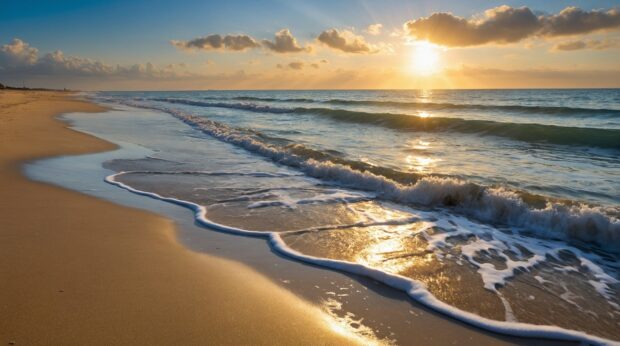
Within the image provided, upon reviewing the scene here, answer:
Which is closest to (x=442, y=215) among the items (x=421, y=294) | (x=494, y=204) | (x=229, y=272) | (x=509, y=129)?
(x=494, y=204)

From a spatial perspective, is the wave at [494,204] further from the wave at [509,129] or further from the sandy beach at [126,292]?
the wave at [509,129]

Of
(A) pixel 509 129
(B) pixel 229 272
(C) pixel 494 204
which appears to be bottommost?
(B) pixel 229 272

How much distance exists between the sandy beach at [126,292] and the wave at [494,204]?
407 cm

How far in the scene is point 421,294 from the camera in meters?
3.44

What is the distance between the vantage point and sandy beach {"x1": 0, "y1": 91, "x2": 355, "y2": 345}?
101 inches

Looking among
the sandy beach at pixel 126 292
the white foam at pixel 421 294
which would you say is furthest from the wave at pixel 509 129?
the sandy beach at pixel 126 292

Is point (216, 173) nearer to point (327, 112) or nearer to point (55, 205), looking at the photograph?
point (55, 205)

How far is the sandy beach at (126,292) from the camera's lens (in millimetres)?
2564

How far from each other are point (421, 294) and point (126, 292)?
7.99 feet

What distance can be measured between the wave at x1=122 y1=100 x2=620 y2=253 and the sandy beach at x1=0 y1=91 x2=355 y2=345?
4.07 metres

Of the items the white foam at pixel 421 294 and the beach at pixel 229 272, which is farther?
the white foam at pixel 421 294

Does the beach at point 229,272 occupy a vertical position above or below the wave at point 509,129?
below

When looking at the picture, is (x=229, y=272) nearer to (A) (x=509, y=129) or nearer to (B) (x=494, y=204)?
(B) (x=494, y=204)

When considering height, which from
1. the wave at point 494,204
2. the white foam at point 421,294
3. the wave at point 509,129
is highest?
the wave at point 509,129
